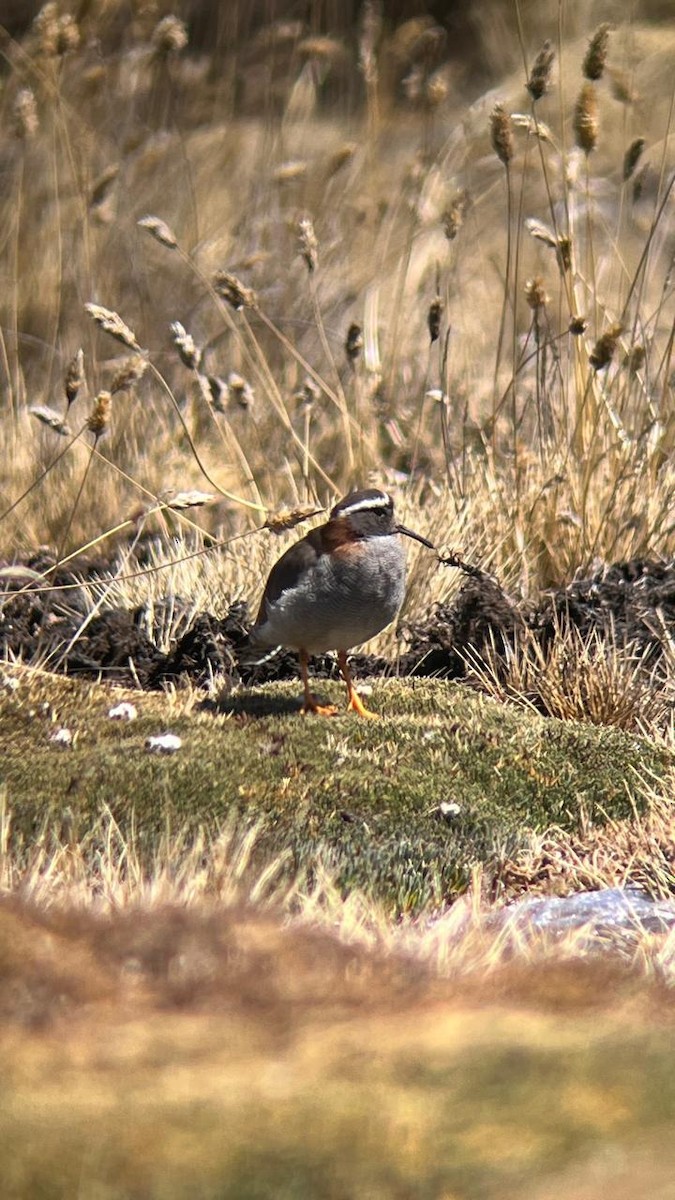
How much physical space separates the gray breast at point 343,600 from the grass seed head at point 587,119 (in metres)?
2.14

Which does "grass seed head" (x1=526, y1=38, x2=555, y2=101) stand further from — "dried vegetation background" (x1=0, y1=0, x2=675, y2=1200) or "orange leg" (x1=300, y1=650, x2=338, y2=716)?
"orange leg" (x1=300, y1=650, x2=338, y2=716)

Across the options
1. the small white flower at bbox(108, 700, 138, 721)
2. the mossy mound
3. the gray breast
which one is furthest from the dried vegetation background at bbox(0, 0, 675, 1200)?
the small white flower at bbox(108, 700, 138, 721)

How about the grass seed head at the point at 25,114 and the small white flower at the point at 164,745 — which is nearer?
the small white flower at the point at 164,745

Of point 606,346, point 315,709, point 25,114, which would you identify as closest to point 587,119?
point 606,346

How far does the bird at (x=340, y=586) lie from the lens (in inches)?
218

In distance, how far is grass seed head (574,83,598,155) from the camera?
6.46 meters

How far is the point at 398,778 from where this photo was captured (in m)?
5.15

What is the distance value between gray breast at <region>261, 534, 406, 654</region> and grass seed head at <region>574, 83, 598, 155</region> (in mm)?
2138

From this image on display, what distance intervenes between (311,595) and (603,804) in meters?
1.31

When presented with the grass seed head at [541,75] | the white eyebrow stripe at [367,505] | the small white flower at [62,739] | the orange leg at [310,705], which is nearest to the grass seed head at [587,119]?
the grass seed head at [541,75]

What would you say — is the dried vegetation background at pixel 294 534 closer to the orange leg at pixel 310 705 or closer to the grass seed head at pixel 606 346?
the grass seed head at pixel 606 346

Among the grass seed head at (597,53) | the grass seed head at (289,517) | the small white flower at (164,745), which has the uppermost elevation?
the grass seed head at (597,53)

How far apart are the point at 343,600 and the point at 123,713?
3.11 ft

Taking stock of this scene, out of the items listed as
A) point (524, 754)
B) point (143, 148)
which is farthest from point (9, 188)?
point (524, 754)
